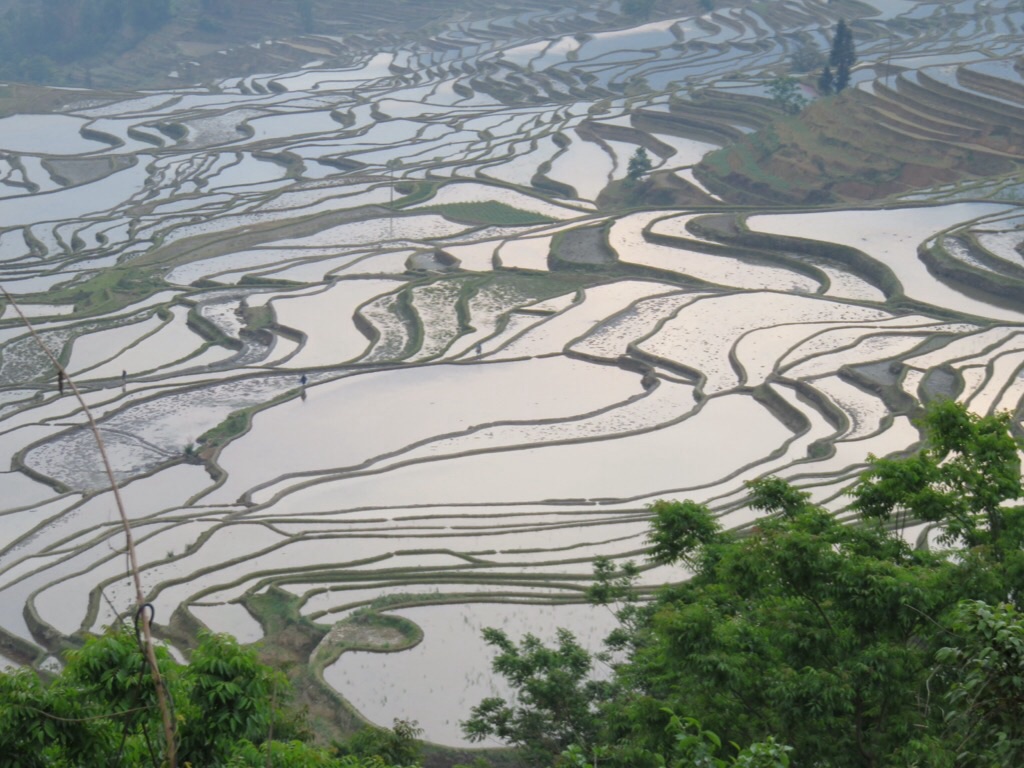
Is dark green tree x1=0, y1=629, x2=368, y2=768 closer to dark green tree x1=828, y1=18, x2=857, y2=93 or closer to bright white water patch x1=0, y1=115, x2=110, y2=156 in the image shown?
dark green tree x1=828, y1=18, x2=857, y2=93

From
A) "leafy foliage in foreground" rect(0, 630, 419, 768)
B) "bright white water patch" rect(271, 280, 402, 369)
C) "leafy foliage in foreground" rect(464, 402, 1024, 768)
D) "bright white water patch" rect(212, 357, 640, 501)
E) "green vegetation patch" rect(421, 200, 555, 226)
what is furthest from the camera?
"green vegetation patch" rect(421, 200, 555, 226)

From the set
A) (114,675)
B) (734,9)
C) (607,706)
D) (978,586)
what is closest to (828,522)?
(978,586)

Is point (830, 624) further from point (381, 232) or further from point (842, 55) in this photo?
point (842, 55)

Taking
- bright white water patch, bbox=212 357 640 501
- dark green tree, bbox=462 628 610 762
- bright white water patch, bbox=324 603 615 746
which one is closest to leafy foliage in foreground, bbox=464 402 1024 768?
dark green tree, bbox=462 628 610 762

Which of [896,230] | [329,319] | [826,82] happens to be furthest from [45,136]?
[896,230]

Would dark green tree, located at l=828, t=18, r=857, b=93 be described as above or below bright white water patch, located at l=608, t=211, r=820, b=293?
above

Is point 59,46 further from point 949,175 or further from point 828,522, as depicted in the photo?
point 828,522
